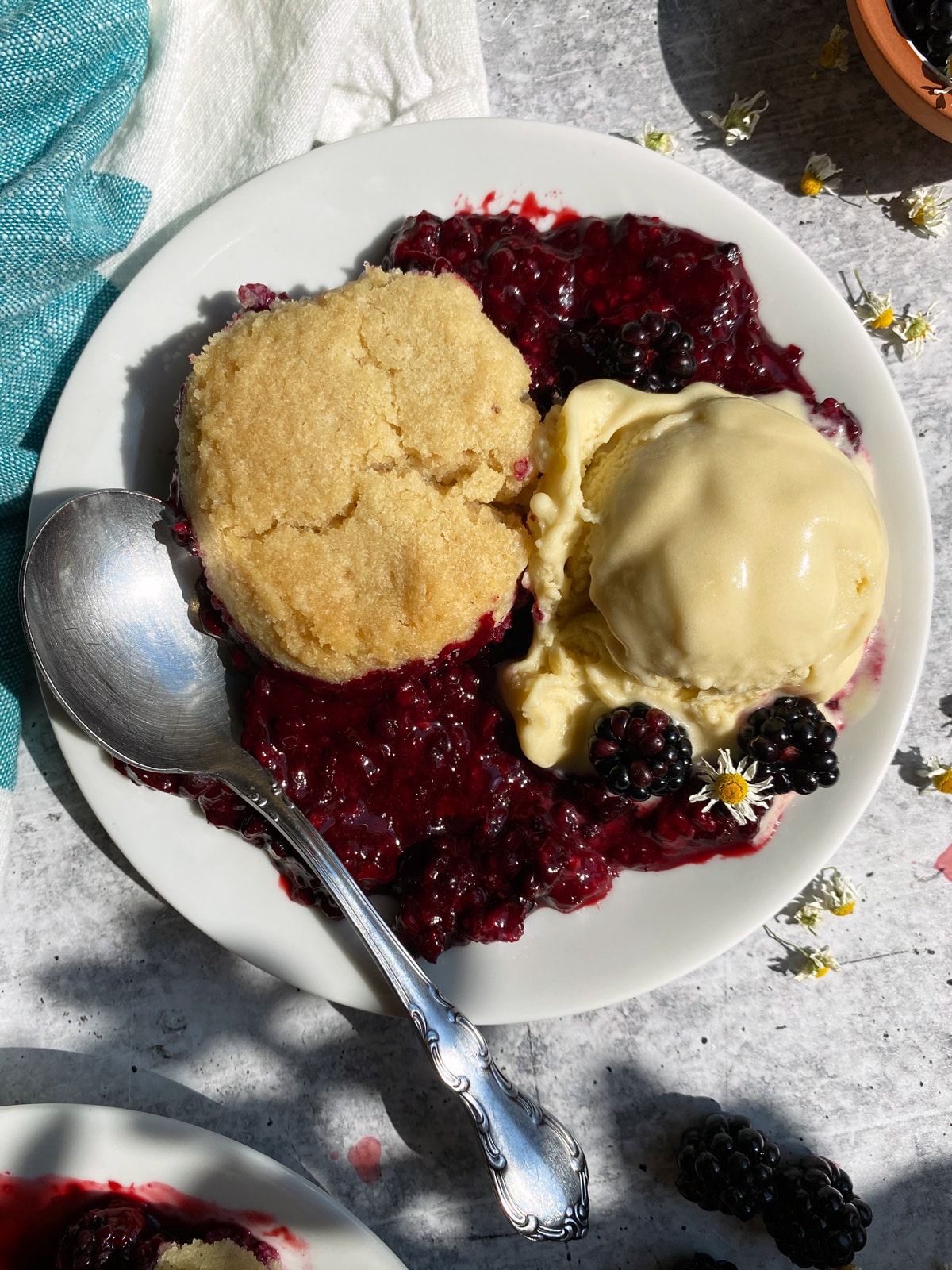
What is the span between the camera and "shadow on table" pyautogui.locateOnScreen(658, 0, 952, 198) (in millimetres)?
2670

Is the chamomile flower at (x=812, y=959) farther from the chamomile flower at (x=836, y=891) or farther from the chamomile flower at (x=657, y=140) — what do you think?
the chamomile flower at (x=657, y=140)

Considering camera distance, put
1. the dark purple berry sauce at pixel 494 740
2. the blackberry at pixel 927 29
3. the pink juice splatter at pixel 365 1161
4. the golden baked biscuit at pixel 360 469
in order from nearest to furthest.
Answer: the golden baked biscuit at pixel 360 469 → the dark purple berry sauce at pixel 494 740 → the blackberry at pixel 927 29 → the pink juice splatter at pixel 365 1161

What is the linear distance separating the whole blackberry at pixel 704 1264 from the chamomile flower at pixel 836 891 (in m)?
0.99

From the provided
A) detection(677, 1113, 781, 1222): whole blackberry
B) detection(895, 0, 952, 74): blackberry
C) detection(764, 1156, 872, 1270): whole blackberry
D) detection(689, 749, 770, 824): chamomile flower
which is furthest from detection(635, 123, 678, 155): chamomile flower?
detection(764, 1156, 872, 1270): whole blackberry

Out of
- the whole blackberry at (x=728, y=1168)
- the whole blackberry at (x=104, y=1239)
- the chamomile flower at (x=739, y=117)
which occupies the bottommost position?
the whole blackberry at (x=728, y=1168)

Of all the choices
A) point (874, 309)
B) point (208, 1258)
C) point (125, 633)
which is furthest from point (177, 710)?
point (874, 309)

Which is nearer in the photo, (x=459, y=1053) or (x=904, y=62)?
(x=459, y=1053)

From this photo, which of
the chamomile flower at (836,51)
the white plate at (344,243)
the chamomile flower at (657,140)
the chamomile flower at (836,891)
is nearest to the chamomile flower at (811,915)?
the chamomile flower at (836,891)

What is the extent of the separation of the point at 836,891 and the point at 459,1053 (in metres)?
1.19

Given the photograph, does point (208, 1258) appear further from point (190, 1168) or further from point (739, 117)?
point (739, 117)

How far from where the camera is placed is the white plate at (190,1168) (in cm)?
220

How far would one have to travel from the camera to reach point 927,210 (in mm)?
2602

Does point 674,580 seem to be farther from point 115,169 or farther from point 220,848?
point 115,169

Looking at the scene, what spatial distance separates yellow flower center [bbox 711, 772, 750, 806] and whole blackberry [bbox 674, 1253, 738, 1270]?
1.32m
